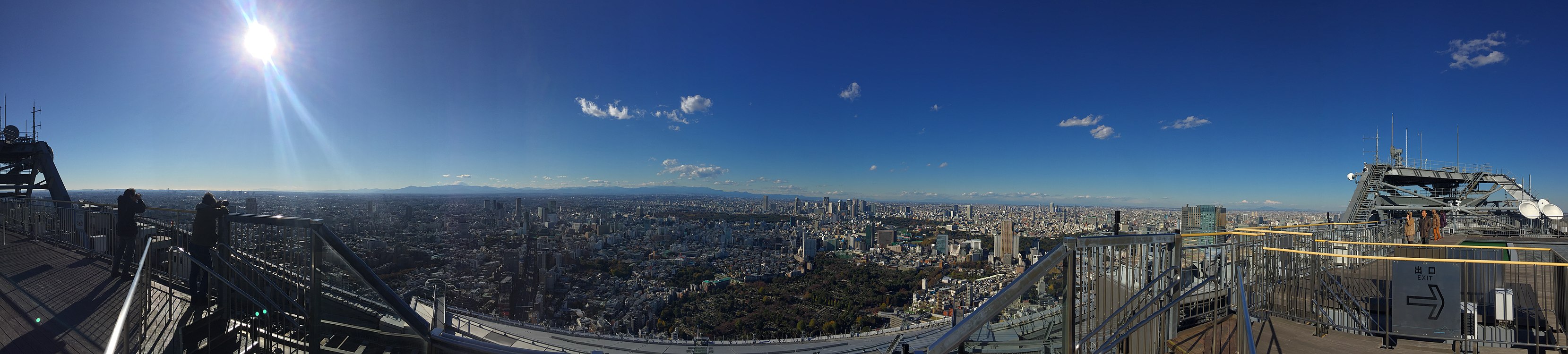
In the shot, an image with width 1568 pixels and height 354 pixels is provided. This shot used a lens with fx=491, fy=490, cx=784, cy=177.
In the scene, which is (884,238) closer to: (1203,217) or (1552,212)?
(1203,217)

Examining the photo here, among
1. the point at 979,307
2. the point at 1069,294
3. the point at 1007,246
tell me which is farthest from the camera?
the point at 1007,246

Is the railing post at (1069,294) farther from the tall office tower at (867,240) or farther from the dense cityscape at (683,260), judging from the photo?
the tall office tower at (867,240)

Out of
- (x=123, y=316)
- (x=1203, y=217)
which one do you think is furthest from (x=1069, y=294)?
(x=1203, y=217)

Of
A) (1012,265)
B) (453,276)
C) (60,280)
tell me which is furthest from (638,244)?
(60,280)

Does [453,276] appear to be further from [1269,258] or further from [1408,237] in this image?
[1408,237]

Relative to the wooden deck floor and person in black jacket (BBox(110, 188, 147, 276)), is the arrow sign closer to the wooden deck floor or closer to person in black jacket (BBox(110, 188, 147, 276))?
the wooden deck floor

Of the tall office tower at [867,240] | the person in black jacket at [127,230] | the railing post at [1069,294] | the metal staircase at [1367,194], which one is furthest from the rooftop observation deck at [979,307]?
the tall office tower at [867,240]

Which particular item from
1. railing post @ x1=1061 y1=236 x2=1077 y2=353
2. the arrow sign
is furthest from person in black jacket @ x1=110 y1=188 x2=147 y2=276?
the arrow sign
